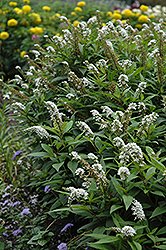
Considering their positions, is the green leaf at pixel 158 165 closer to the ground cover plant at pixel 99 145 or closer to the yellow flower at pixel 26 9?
the ground cover plant at pixel 99 145

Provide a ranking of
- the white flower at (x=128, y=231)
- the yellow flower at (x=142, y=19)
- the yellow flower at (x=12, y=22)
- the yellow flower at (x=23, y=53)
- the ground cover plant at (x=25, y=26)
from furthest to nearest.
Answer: the yellow flower at (x=12, y=22) < the ground cover plant at (x=25, y=26) < the yellow flower at (x=142, y=19) < the yellow flower at (x=23, y=53) < the white flower at (x=128, y=231)

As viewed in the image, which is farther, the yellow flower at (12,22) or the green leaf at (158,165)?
the yellow flower at (12,22)

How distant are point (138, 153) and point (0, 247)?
65.4 inches

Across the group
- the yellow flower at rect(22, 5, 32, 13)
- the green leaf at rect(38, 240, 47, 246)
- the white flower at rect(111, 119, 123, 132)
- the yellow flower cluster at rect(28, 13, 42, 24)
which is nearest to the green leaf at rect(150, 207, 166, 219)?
the white flower at rect(111, 119, 123, 132)

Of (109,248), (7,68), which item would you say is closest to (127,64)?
(109,248)

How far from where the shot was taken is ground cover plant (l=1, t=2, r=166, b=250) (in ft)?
4.77

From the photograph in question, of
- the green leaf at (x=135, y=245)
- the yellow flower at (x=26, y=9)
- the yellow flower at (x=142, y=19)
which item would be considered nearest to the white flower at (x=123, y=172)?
the green leaf at (x=135, y=245)

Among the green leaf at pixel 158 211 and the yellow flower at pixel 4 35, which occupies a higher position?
the yellow flower at pixel 4 35

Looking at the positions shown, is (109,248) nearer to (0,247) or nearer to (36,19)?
(0,247)

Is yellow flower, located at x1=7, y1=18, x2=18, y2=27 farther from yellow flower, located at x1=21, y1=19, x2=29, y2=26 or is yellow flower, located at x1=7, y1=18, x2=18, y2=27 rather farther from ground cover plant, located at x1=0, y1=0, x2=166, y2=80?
yellow flower, located at x1=21, y1=19, x2=29, y2=26

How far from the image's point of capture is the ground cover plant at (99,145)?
1.45 m

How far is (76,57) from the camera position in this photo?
243cm

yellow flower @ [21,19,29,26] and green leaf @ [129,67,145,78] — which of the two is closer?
green leaf @ [129,67,145,78]

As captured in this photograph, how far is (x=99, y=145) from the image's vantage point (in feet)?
5.80
